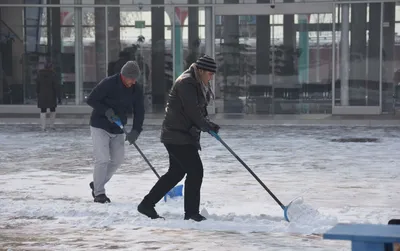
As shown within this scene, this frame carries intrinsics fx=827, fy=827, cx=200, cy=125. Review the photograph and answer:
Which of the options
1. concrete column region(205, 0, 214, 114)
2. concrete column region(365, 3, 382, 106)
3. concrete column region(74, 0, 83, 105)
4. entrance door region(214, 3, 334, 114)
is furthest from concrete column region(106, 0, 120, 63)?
concrete column region(365, 3, 382, 106)

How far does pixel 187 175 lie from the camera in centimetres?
831

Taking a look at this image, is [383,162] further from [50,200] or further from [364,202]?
[50,200]

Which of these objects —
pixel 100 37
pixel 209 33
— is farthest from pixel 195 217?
pixel 100 37

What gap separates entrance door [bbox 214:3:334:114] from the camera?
2425cm

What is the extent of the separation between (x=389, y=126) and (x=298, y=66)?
471 centimetres

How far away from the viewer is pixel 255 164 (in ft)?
43.6

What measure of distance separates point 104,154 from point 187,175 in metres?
1.45

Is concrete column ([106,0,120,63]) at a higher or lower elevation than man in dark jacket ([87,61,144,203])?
higher

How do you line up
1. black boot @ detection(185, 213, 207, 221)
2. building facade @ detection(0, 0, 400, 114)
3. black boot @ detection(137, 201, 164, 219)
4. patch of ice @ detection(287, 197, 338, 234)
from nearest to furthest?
1. patch of ice @ detection(287, 197, 338, 234)
2. black boot @ detection(185, 213, 207, 221)
3. black boot @ detection(137, 201, 164, 219)
4. building facade @ detection(0, 0, 400, 114)

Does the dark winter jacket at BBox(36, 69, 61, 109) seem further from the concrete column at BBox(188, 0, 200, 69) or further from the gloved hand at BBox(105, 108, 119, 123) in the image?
the gloved hand at BBox(105, 108, 119, 123)

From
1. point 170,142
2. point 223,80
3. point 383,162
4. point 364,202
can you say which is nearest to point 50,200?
point 170,142

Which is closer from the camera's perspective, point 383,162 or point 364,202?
point 364,202

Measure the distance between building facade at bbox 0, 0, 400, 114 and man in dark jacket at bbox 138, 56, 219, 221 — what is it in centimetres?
1625

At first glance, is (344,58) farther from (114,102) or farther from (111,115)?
(111,115)
